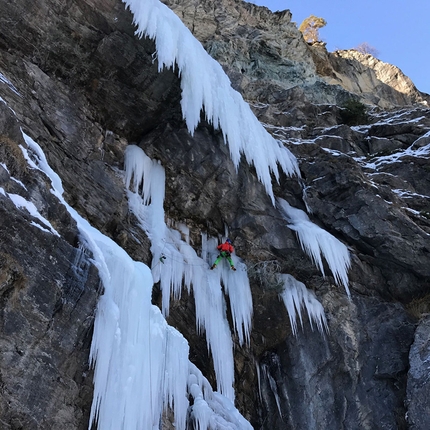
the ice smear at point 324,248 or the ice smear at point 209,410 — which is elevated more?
the ice smear at point 324,248

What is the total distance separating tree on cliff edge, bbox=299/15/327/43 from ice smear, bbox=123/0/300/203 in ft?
75.1

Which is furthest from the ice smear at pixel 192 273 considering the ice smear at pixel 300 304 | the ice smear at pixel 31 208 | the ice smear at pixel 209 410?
the ice smear at pixel 31 208

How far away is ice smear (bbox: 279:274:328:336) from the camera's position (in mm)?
10578

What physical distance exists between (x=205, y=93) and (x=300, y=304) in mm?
5348

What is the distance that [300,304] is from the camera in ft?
35.3

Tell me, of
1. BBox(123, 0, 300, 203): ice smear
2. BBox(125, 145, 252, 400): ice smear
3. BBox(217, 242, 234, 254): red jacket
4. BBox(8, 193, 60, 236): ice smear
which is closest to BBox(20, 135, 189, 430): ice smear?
BBox(8, 193, 60, 236): ice smear

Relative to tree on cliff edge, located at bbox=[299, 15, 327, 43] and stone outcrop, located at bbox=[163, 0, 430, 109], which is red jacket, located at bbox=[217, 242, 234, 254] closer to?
stone outcrop, located at bbox=[163, 0, 430, 109]

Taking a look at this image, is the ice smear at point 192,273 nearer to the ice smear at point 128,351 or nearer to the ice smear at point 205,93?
the ice smear at point 205,93

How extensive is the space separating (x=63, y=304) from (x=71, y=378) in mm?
860

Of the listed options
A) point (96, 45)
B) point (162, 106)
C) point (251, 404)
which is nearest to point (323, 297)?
point (251, 404)

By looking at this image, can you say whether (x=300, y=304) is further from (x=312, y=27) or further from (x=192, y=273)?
(x=312, y=27)

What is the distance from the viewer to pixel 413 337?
10.5m

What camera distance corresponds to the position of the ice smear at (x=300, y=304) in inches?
416

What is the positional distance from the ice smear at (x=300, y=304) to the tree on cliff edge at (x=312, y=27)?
2660 cm
